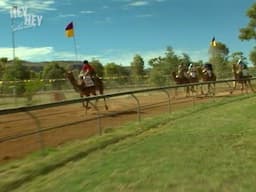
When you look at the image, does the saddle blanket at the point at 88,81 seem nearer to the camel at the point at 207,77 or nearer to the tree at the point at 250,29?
the camel at the point at 207,77

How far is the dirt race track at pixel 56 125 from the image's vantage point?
12664 mm

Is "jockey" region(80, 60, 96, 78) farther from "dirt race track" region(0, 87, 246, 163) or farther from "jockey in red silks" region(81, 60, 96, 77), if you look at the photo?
"dirt race track" region(0, 87, 246, 163)

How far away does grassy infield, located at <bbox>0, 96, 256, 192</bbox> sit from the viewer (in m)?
7.60

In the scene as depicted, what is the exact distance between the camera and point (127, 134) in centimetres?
1362

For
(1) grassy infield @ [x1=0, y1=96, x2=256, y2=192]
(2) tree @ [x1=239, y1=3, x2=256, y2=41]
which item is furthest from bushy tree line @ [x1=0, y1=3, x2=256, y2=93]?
(1) grassy infield @ [x1=0, y1=96, x2=256, y2=192]

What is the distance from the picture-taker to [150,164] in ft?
29.3

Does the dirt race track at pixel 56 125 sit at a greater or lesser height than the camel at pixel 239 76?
A: lesser

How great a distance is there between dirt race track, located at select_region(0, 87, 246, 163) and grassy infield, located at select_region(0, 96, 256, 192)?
1.06m

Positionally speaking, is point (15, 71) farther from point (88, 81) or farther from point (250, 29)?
point (88, 81)

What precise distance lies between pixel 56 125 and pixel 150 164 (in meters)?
4.81

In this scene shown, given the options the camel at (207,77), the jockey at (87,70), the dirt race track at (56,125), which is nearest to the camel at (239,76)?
the camel at (207,77)

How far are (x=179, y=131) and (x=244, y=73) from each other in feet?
66.4

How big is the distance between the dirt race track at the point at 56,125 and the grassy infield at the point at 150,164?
3.47 feet

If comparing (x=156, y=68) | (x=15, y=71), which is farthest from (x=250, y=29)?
(x=15, y=71)
